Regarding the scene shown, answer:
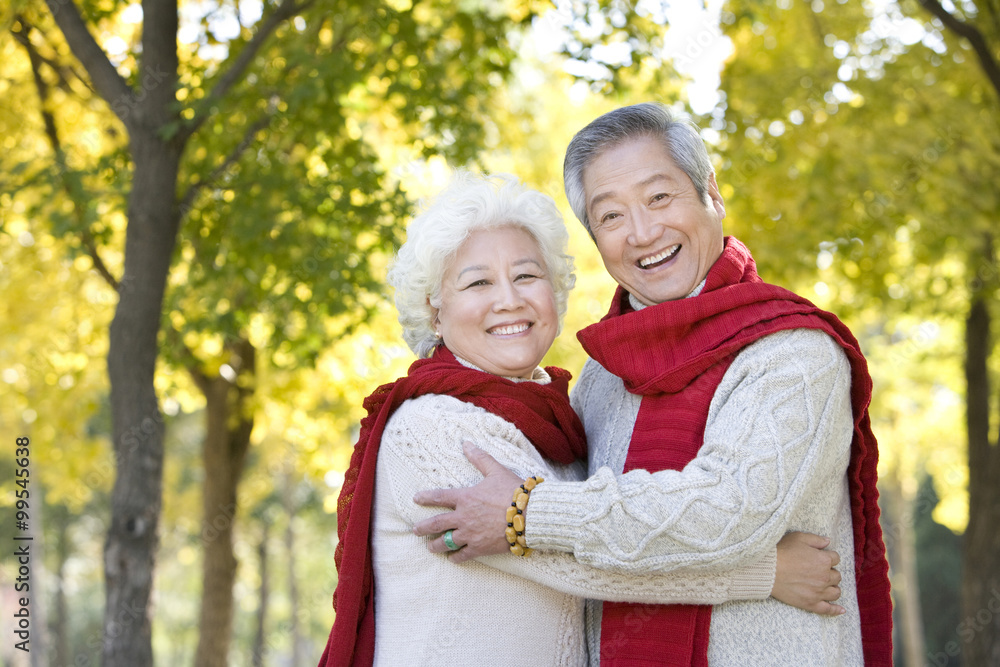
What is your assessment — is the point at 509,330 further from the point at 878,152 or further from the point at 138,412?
the point at 878,152

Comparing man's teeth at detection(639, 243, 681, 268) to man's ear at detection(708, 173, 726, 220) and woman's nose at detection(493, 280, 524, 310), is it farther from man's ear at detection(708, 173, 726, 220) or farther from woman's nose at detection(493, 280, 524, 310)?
woman's nose at detection(493, 280, 524, 310)

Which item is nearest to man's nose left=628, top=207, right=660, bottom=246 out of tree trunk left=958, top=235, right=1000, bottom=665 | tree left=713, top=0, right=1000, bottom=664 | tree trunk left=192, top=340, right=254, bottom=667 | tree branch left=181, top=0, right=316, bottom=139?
tree branch left=181, top=0, right=316, bottom=139

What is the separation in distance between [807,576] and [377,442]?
1.06 meters

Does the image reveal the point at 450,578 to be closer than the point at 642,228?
Yes

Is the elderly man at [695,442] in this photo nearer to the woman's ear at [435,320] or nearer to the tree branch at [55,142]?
the woman's ear at [435,320]

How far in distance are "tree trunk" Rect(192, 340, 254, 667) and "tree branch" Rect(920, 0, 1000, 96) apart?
19.5 ft

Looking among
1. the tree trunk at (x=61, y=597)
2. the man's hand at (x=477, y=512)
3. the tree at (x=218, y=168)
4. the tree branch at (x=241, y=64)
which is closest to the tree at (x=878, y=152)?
the tree at (x=218, y=168)

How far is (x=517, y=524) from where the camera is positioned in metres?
1.87

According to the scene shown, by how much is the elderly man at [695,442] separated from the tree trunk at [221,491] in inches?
237

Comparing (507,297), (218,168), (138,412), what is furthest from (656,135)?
(218,168)

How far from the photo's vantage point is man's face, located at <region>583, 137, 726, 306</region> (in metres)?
2.25

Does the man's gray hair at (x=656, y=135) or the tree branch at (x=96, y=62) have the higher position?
the tree branch at (x=96, y=62)

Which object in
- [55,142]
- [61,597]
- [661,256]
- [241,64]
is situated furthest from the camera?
[61,597]

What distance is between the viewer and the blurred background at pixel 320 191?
4523 millimetres
